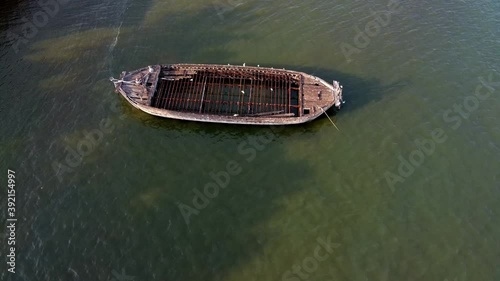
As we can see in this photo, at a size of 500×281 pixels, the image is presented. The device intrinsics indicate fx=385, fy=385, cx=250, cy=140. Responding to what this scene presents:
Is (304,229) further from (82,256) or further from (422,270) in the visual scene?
(82,256)

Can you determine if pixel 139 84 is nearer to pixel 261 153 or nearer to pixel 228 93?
pixel 228 93

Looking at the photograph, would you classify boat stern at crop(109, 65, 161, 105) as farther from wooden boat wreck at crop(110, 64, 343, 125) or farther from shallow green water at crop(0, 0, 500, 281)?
shallow green water at crop(0, 0, 500, 281)

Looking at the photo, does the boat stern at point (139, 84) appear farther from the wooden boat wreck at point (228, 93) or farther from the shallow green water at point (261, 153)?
the shallow green water at point (261, 153)

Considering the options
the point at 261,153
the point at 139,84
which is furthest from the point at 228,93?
the point at 139,84

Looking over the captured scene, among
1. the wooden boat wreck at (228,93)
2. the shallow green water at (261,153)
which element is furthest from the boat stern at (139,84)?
the shallow green water at (261,153)

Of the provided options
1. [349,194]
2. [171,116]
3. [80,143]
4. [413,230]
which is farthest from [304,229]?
[80,143]

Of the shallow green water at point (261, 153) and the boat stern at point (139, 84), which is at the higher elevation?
the boat stern at point (139, 84)
